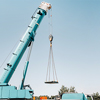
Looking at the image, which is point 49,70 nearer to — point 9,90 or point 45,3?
point 9,90

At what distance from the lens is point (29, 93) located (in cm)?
1468

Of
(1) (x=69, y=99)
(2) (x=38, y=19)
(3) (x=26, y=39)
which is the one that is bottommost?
(1) (x=69, y=99)

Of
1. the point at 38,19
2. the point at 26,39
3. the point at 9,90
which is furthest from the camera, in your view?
the point at 38,19

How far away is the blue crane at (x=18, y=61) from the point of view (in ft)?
47.5

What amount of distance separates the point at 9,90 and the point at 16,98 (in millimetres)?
1236

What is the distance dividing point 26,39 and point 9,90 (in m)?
6.77

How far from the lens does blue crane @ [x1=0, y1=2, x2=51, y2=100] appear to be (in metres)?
14.5

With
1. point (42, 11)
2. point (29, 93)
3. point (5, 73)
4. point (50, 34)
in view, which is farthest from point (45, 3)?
point (29, 93)

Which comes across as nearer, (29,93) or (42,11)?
(29,93)

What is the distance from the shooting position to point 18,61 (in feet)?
55.2

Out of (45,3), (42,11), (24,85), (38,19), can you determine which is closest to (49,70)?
(24,85)

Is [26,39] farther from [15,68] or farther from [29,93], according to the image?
[29,93]

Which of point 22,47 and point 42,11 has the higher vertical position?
point 42,11

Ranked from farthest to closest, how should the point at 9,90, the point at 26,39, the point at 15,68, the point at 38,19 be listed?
the point at 38,19
the point at 26,39
the point at 15,68
the point at 9,90
